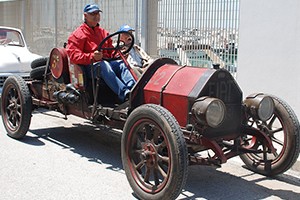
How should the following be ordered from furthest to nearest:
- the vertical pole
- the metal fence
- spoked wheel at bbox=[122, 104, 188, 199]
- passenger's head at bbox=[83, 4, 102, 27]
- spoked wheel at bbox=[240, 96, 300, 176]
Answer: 1. the vertical pole
2. the metal fence
3. passenger's head at bbox=[83, 4, 102, 27]
4. spoked wheel at bbox=[240, 96, 300, 176]
5. spoked wheel at bbox=[122, 104, 188, 199]

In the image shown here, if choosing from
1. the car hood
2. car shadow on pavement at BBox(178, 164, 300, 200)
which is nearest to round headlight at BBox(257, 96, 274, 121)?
car shadow on pavement at BBox(178, 164, 300, 200)

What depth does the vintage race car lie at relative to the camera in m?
3.98

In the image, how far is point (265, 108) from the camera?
179 inches

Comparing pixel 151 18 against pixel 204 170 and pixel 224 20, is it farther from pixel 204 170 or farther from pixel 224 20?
pixel 204 170

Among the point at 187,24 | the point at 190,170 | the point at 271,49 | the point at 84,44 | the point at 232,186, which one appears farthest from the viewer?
the point at 187,24

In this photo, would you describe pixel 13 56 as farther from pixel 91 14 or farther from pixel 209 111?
pixel 209 111

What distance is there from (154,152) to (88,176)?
1.17 m

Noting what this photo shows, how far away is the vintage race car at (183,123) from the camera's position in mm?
3980

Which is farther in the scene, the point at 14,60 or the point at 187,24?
the point at 187,24

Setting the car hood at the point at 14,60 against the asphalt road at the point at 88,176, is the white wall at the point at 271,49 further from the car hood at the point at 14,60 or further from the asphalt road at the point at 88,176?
the car hood at the point at 14,60

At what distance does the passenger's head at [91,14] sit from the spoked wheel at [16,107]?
1.43 metres

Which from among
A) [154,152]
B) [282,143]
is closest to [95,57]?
[154,152]

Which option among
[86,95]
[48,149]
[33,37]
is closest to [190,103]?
[86,95]

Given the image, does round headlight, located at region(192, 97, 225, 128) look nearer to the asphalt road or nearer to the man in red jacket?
the asphalt road
